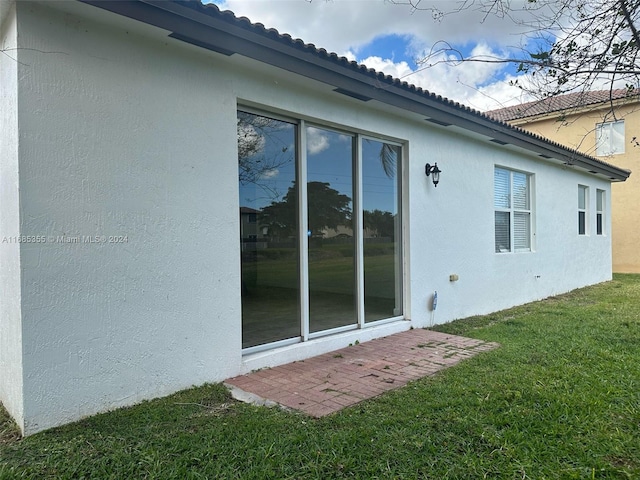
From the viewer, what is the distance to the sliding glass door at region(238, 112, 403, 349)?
487 cm

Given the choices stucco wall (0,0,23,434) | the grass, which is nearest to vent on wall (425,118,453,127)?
the grass

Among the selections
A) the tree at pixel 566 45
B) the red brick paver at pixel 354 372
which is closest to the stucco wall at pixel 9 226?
the red brick paver at pixel 354 372

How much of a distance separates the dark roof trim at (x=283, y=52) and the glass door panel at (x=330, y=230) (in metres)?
0.75

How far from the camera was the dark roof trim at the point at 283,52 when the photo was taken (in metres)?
3.54

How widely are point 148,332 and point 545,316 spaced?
6.80 meters

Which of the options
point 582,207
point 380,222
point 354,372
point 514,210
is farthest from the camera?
point 582,207

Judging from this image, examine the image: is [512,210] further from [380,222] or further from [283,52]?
[283,52]

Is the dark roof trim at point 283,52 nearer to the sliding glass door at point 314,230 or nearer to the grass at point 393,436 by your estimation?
the sliding glass door at point 314,230

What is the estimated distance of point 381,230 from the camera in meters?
6.41

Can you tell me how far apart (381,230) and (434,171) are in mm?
1467

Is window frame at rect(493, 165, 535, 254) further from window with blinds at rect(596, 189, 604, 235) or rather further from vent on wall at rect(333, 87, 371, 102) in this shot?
window with blinds at rect(596, 189, 604, 235)

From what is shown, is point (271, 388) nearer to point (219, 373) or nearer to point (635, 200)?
point (219, 373)

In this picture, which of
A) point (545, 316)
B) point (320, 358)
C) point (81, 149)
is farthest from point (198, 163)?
point (545, 316)

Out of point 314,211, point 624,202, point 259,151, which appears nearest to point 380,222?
point 314,211
